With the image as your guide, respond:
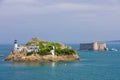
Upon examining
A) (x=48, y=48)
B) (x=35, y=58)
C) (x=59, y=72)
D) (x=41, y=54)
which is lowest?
(x=59, y=72)

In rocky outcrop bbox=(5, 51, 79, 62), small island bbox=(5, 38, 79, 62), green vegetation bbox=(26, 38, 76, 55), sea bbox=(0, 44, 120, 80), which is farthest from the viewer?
green vegetation bbox=(26, 38, 76, 55)

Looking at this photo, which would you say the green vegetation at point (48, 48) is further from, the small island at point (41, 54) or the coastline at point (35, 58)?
the coastline at point (35, 58)

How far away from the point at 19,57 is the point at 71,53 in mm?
11968

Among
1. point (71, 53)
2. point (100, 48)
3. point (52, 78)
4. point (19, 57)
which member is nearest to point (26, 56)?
point (19, 57)

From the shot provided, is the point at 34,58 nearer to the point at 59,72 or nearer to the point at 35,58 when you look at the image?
the point at 35,58

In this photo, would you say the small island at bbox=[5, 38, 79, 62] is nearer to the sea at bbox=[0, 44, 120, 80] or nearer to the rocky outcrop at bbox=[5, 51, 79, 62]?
the rocky outcrop at bbox=[5, 51, 79, 62]

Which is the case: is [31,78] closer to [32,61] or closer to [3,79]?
[3,79]

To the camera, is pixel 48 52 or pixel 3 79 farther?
pixel 48 52

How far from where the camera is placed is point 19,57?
97.6 m

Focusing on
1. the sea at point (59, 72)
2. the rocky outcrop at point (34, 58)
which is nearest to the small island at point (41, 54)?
the rocky outcrop at point (34, 58)

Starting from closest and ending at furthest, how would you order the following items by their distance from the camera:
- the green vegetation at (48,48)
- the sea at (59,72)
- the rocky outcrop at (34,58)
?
A: 1. the sea at (59,72)
2. the rocky outcrop at (34,58)
3. the green vegetation at (48,48)

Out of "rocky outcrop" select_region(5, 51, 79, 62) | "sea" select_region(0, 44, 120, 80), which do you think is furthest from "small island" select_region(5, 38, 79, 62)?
"sea" select_region(0, 44, 120, 80)

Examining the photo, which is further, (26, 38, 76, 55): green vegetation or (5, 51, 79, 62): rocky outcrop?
(26, 38, 76, 55): green vegetation

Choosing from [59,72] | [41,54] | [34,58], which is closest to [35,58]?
[34,58]
